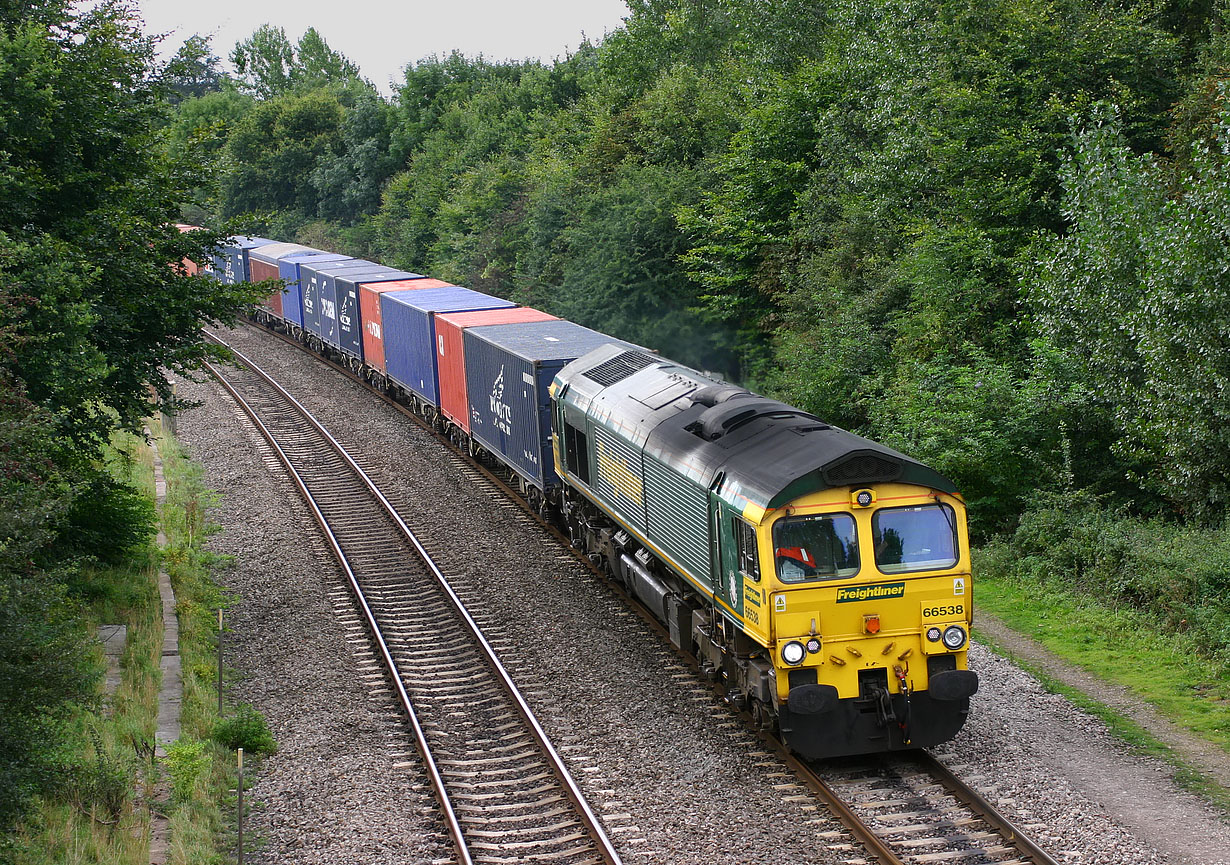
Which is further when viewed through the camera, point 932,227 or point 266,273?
point 266,273

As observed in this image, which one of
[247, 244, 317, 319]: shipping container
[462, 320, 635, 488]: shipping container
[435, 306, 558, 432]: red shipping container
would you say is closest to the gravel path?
[462, 320, 635, 488]: shipping container

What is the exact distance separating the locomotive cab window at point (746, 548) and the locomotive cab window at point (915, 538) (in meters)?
1.16

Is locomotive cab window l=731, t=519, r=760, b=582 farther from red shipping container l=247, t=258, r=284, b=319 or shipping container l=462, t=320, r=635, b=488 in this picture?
red shipping container l=247, t=258, r=284, b=319

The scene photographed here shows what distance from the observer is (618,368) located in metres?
17.1

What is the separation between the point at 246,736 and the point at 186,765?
43.2 inches

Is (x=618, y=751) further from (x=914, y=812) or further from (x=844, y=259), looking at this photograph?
(x=844, y=259)

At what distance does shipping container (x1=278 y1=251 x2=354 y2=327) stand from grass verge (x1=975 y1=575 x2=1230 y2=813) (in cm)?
3107

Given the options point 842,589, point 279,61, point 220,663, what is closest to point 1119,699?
point 842,589

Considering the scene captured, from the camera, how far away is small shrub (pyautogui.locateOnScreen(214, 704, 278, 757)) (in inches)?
473

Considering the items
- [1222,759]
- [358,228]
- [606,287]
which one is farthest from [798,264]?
[358,228]

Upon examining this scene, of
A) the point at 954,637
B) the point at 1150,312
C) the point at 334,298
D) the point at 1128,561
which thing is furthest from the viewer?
the point at 334,298

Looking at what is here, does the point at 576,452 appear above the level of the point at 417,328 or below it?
below

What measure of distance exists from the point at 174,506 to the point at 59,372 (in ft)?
29.9

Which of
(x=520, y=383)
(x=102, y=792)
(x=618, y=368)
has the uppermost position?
(x=618, y=368)
